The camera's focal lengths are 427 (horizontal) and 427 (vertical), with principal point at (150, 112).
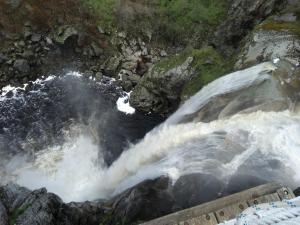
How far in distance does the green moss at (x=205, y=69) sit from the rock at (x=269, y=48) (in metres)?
0.82

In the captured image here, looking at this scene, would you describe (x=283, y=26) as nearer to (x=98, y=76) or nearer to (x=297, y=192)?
(x=297, y=192)

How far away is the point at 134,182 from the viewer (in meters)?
12.3

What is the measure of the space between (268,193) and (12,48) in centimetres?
1460

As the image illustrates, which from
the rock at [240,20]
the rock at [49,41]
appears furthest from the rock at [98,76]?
the rock at [240,20]

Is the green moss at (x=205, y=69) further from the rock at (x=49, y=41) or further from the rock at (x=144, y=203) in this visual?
the rock at (x=49, y=41)

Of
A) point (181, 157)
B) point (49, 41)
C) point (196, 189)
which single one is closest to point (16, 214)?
point (196, 189)

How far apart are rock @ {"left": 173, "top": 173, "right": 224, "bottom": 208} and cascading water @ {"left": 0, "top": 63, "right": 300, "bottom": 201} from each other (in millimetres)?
218

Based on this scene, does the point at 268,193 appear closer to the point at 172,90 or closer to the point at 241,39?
the point at 172,90

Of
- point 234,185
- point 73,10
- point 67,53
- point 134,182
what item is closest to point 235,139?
point 234,185

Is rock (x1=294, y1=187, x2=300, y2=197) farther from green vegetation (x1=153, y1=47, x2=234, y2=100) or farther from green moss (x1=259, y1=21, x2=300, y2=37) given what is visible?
green moss (x1=259, y1=21, x2=300, y2=37)

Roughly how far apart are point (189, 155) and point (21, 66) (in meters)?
10.2

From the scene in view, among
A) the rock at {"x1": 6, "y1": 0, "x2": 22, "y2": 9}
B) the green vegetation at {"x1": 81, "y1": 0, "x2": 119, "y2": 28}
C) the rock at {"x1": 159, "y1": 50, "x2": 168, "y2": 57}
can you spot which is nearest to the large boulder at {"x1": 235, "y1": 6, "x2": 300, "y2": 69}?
the rock at {"x1": 159, "y1": 50, "x2": 168, "y2": 57}

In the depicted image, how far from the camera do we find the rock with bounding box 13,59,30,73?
19.1 meters

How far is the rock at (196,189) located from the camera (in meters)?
10.6
